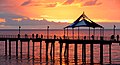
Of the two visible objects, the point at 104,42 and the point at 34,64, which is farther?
the point at 34,64

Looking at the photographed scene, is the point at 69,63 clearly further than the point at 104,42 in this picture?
Yes

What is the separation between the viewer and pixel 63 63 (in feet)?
236

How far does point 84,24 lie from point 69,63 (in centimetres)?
1114

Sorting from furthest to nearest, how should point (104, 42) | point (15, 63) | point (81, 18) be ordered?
point (15, 63) < point (81, 18) < point (104, 42)

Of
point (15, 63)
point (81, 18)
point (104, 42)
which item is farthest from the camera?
point (15, 63)

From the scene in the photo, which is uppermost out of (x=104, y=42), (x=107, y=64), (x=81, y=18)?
(x=81, y=18)

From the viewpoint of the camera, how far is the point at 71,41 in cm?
6331

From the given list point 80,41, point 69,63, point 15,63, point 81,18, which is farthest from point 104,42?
point 15,63

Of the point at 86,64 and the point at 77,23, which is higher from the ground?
the point at 77,23

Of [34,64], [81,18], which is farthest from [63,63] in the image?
[81,18]

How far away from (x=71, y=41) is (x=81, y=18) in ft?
22.0

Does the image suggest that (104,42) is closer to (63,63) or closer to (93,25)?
(93,25)

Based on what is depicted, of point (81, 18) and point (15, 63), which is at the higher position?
point (81, 18)

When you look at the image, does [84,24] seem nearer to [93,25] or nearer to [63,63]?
[93,25]
